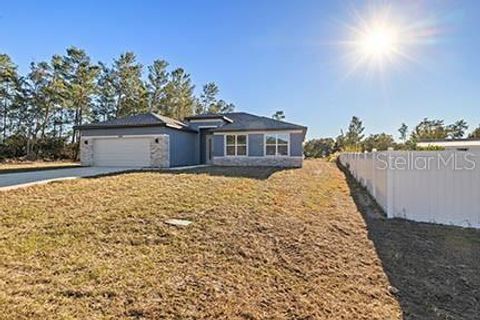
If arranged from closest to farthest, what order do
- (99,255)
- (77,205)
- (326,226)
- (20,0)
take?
(99,255), (326,226), (77,205), (20,0)

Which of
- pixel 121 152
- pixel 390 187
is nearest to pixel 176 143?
pixel 121 152

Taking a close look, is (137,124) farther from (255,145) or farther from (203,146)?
(255,145)

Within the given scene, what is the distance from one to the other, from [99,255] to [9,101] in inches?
1358

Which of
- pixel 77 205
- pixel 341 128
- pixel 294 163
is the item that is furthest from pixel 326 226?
pixel 341 128

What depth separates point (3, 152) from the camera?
30.0 metres

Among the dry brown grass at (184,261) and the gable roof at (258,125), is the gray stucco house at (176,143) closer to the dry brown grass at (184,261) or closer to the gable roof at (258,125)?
the gable roof at (258,125)

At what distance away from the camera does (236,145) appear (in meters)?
22.7

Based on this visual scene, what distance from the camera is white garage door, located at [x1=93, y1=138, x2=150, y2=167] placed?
2061cm

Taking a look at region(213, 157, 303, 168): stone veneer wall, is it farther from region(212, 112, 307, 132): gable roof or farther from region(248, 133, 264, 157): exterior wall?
region(212, 112, 307, 132): gable roof

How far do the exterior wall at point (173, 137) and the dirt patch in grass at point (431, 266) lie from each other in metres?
15.2

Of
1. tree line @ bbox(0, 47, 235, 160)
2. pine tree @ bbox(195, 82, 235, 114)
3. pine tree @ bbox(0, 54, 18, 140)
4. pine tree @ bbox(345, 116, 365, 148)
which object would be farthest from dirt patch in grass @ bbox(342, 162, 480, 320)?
pine tree @ bbox(345, 116, 365, 148)

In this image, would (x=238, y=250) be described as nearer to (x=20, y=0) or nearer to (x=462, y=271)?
(x=462, y=271)

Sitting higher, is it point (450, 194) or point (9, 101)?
point (9, 101)

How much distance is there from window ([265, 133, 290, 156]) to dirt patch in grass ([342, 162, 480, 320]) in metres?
14.1
